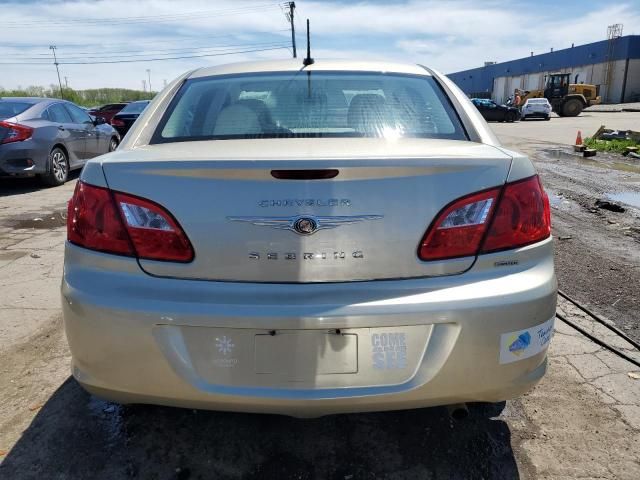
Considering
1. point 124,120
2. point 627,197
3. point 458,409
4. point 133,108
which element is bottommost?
point 627,197

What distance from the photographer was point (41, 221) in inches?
246

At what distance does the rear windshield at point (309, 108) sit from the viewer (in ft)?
7.23

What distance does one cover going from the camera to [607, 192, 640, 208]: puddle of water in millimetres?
6840

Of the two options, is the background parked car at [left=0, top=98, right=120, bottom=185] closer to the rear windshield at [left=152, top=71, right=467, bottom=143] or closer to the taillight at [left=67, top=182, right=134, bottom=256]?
the rear windshield at [left=152, top=71, right=467, bottom=143]

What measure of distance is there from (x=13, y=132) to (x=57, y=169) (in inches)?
38.9

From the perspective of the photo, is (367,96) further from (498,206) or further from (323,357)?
(323,357)

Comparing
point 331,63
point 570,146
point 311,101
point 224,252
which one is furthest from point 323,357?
point 570,146

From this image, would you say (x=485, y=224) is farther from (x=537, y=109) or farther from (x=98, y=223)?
(x=537, y=109)

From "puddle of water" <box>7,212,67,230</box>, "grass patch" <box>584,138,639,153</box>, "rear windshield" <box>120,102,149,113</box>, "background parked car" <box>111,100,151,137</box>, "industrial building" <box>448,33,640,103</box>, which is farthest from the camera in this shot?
"industrial building" <box>448,33,640,103</box>

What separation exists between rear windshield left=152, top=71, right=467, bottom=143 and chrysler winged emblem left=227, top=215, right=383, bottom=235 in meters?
0.62

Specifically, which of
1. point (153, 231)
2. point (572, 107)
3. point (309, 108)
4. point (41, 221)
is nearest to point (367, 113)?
point (309, 108)

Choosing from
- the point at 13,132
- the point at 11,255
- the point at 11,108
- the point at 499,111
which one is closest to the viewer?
the point at 11,255

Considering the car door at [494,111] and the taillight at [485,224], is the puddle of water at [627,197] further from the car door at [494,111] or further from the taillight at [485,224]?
the car door at [494,111]

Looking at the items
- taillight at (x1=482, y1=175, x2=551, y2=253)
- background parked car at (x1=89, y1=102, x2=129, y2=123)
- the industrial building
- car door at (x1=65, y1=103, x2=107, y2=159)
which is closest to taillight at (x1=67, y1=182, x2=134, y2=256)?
taillight at (x1=482, y1=175, x2=551, y2=253)
